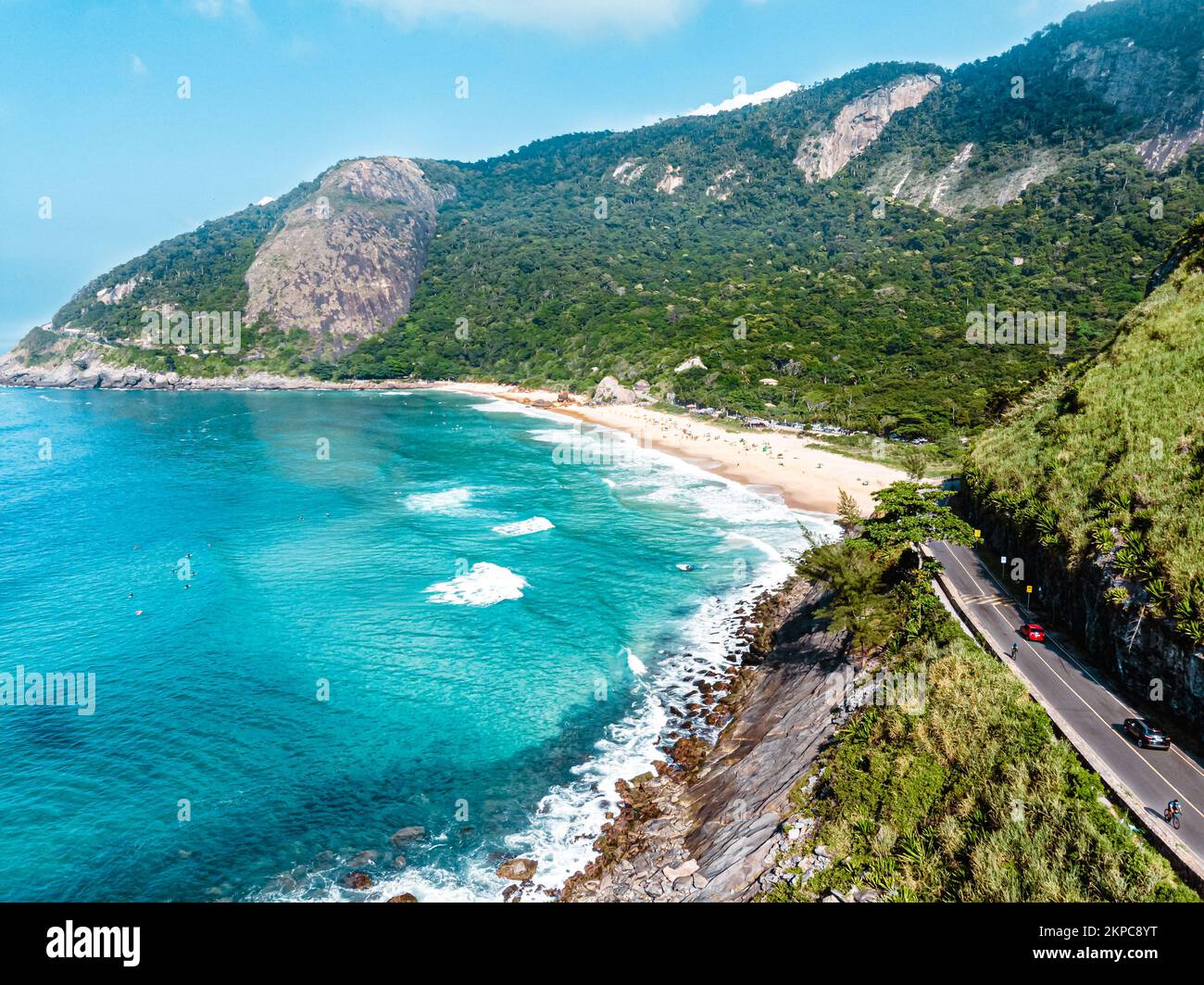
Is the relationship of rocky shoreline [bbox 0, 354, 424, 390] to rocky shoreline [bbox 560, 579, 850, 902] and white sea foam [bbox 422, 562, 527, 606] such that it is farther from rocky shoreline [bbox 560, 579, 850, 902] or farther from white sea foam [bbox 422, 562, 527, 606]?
rocky shoreline [bbox 560, 579, 850, 902]

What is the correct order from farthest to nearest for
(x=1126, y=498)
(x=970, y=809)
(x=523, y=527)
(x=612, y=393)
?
(x=612, y=393)
(x=523, y=527)
(x=1126, y=498)
(x=970, y=809)

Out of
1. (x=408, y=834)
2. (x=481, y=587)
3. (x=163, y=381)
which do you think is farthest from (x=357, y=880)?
(x=163, y=381)

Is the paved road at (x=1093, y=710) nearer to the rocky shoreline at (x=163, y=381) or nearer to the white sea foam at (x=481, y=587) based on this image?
the white sea foam at (x=481, y=587)

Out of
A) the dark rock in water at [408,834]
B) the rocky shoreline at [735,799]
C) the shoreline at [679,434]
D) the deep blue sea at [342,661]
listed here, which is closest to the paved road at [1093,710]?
the rocky shoreline at [735,799]

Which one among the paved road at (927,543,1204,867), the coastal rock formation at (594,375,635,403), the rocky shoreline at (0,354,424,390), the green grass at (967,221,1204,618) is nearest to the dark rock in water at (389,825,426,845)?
the paved road at (927,543,1204,867)

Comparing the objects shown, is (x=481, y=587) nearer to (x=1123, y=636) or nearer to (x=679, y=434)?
(x=1123, y=636)
